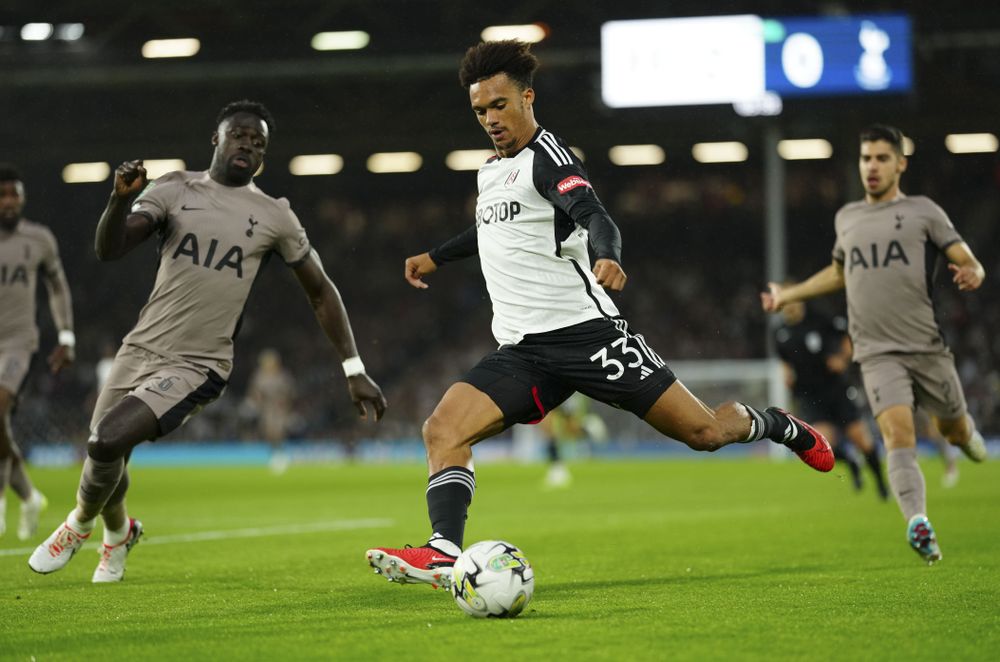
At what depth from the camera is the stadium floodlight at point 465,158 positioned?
32188 mm

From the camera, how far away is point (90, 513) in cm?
638

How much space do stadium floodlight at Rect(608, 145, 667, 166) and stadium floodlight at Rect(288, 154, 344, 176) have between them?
254 inches

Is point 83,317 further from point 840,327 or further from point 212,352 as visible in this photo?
point 212,352

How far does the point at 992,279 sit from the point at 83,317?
20700 mm

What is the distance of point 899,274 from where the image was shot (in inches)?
298

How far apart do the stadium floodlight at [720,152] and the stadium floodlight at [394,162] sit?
6676 millimetres

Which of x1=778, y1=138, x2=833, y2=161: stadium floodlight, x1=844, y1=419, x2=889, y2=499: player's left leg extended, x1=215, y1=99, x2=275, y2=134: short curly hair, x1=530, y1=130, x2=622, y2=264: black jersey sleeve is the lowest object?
x1=778, y1=138, x2=833, y2=161: stadium floodlight

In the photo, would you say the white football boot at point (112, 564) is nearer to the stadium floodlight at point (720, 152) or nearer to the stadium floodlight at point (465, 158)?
the stadium floodlight at point (465, 158)

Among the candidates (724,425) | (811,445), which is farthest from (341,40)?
(724,425)

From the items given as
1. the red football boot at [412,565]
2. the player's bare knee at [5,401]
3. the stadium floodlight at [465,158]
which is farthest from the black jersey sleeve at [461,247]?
the stadium floodlight at [465,158]

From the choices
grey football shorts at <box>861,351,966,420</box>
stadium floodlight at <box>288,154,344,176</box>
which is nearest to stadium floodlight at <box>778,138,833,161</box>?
stadium floodlight at <box>288,154,344,176</box>

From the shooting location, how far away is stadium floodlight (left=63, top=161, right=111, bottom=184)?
1287 inches

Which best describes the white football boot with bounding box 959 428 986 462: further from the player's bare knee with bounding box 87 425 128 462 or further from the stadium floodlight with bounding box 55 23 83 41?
the stadium floodlight with bounding box 55 23 83 41

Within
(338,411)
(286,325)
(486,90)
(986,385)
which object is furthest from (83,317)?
(486,90)
